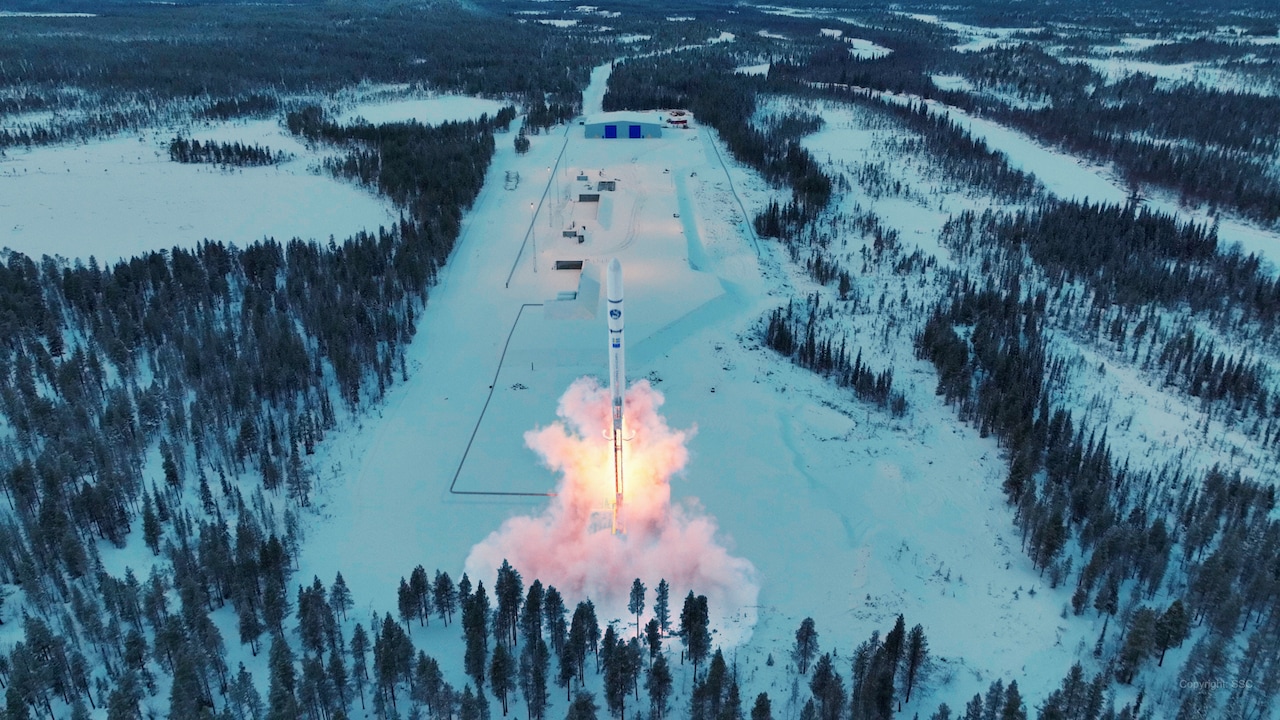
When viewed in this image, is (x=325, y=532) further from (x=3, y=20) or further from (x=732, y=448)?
(x=3, y=20)

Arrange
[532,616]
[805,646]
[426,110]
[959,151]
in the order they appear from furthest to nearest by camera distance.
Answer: [426,110] → [959,151] → [532,616] → [805,646]

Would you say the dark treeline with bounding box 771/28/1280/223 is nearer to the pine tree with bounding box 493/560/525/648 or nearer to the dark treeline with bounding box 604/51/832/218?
the dark treeline with bounding box 604/51/832/218

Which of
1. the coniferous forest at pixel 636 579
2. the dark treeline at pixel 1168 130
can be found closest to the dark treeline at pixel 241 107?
the coniferous forest at pixel 636 579

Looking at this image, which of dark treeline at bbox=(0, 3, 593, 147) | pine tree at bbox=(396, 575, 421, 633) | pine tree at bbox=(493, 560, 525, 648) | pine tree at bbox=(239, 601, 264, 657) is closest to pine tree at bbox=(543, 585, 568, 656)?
pine tree at bbox=(493, 560, 525, 648)

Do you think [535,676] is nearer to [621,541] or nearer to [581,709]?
[581,709]

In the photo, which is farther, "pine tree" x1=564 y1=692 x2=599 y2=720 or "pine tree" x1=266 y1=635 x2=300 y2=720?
"pine tree" x1=564 y1=692 x2=599 y2=720

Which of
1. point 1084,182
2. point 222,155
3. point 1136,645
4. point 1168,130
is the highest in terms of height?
point 1168,130

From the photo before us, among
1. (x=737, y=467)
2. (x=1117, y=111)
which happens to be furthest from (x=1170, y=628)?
(x=1117, y=111)
